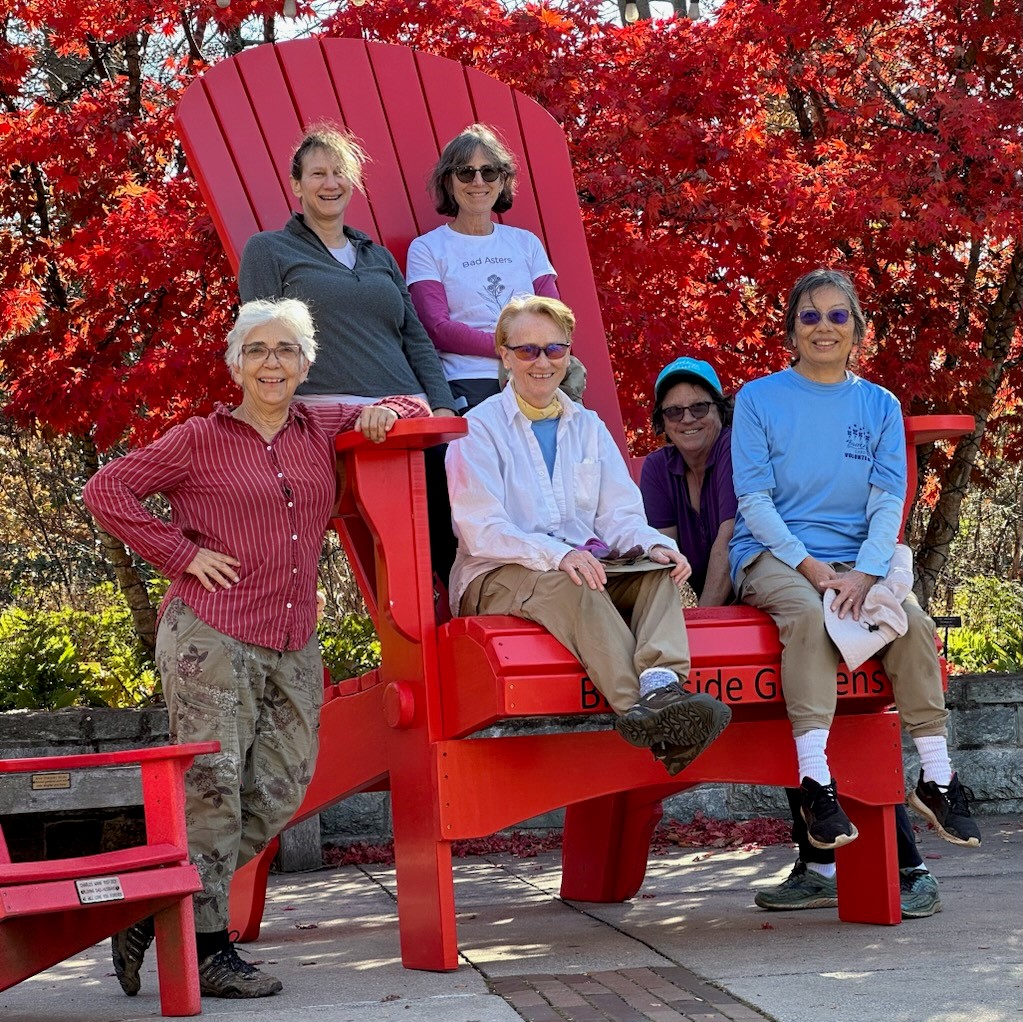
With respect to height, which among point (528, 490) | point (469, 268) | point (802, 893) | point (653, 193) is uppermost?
point (653, 193)

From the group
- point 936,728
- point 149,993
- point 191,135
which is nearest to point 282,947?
point 149,993

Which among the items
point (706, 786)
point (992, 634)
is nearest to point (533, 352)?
point (706, 786)

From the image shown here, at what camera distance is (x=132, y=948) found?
3.12 meters

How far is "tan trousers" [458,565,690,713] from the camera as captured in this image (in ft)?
9.98

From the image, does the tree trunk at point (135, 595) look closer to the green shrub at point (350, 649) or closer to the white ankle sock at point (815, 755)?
the green shrub at point (350, 649)

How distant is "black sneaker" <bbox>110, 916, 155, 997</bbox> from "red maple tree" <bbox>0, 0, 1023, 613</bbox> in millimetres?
2228

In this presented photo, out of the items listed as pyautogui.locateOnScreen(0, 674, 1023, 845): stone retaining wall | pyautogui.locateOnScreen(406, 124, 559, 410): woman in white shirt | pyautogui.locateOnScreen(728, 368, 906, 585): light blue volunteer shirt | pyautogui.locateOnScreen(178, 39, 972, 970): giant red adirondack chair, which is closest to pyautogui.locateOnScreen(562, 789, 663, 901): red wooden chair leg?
pyautogui.locateOnScreen(178, 39, 972, 970): giant red adirondack chair

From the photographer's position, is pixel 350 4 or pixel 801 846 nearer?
pixel 801 846

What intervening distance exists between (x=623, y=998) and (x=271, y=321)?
4.92 feet

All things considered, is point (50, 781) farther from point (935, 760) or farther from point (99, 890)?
point (935, 760)

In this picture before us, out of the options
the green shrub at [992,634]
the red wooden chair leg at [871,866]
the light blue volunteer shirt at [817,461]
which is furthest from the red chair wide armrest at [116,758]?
the green shrub at [992,634]

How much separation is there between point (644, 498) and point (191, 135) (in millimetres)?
1574

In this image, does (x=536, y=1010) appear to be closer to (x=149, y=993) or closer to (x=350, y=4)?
(x=149, y=993)

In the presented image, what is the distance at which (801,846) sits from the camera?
13.1ft
